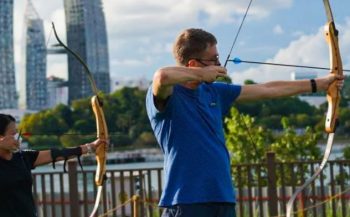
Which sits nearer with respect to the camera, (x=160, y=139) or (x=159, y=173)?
(x=160, y=139)

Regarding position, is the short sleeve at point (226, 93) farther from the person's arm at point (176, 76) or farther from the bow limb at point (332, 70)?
the bow limb at point (332, 70)

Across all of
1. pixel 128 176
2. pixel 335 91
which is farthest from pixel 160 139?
pixel 128 176

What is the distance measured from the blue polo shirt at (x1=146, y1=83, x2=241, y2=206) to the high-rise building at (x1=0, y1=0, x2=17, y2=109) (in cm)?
5580

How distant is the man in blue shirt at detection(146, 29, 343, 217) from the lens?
13.6ft

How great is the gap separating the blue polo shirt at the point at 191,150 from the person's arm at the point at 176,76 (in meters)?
0.11

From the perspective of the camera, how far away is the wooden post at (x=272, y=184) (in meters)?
8.82

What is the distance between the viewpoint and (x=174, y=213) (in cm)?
418

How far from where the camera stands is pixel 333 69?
488 cm

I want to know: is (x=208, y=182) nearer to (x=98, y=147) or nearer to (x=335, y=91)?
(x=335, y=91)

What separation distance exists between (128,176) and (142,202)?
688 millimetres

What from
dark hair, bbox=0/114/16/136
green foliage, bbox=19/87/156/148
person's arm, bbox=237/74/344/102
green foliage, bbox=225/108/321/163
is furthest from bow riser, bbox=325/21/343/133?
green foliage, bbox=225/108/321/163

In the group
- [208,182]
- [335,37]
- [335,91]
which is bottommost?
[208,182]

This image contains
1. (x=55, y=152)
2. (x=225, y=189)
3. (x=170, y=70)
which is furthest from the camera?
(x=55, y=152)

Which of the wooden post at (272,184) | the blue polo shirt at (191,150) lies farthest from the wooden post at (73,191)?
the blue polo shirt at (191,150)
